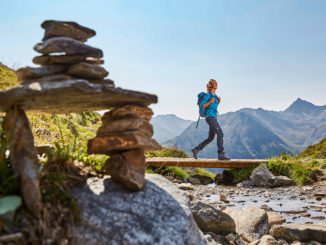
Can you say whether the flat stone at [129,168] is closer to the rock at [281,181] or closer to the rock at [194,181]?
the rock at [281,181]

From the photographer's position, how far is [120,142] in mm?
3502

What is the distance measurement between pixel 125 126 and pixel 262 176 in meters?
8.96

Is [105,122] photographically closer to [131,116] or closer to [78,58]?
[131,116]

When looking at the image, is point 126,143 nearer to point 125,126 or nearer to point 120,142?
point 120,142

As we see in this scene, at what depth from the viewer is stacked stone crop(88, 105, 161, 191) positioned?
3459 millimetres

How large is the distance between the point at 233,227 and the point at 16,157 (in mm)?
3834

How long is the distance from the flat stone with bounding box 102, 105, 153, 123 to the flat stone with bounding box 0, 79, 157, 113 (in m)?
0.08

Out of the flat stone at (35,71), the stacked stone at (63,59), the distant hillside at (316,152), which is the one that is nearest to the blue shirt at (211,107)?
the stacked stone at (63,59)

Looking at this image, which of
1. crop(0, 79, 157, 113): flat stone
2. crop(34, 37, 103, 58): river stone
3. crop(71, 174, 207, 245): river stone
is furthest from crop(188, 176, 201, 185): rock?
crop(34, 37, 103, 58): river stone

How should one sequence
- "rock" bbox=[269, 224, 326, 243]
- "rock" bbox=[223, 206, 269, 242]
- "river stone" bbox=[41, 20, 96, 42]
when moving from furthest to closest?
1. "rock" bbox=[223, 206, 269, 242]
2. "rock" bbox=[269, 224, 326, 243]
3. "river stone" bbox=[41, 20, 96, 42]

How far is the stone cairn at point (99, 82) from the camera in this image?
3.22 metres

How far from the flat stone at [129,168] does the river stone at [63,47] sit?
138 cm

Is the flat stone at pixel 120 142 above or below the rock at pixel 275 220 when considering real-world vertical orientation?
above

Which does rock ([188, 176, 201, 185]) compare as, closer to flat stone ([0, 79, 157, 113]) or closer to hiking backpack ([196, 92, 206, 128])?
hiking backpack ([196, 92, 206, 128])
